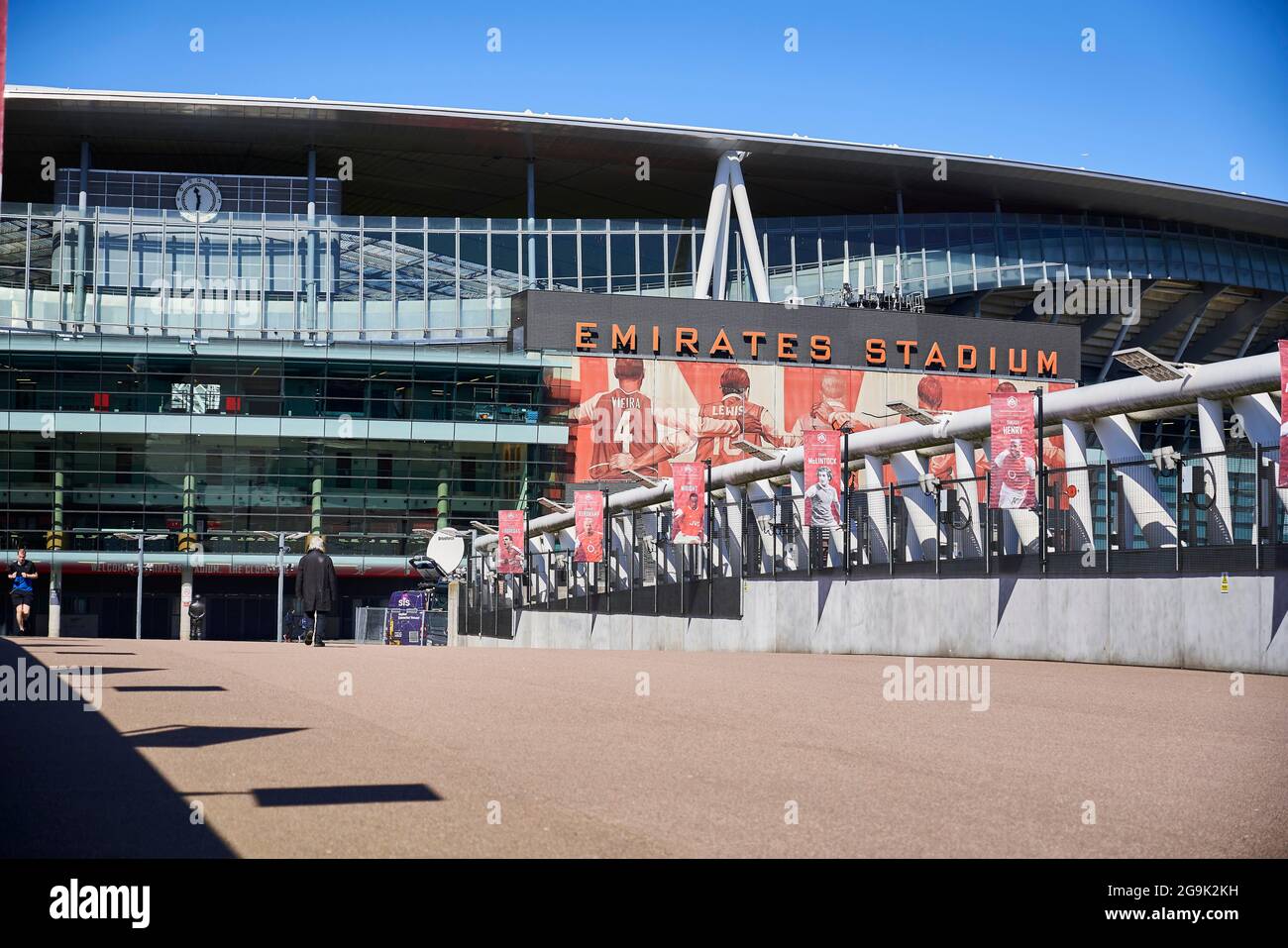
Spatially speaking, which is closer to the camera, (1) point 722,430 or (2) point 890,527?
(2) point 890,527

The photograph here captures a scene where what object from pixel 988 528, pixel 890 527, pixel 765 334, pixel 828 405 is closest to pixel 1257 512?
pixel 988 528

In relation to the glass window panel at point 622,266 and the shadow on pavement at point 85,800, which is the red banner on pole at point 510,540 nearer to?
the glass window panel at point 622,266

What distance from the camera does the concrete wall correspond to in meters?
21.2

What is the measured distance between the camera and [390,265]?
81562mm

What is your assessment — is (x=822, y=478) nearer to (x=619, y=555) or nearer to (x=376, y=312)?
(x=619, y=555)

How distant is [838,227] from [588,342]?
16835 mm

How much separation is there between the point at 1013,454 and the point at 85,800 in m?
20.1

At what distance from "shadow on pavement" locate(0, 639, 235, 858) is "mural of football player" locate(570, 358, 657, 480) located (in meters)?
65.9

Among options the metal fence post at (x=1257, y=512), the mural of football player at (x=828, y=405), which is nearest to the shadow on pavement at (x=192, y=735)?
the metal fence post at (x=1257, y=512)

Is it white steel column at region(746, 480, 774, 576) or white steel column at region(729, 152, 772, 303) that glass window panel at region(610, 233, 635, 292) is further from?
white steel column at region(746, 480, 774, 576)

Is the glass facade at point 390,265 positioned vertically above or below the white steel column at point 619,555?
above

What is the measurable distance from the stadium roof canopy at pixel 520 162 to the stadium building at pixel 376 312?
0.24m

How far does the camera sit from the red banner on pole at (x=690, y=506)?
118 feet

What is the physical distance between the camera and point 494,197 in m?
89.5
